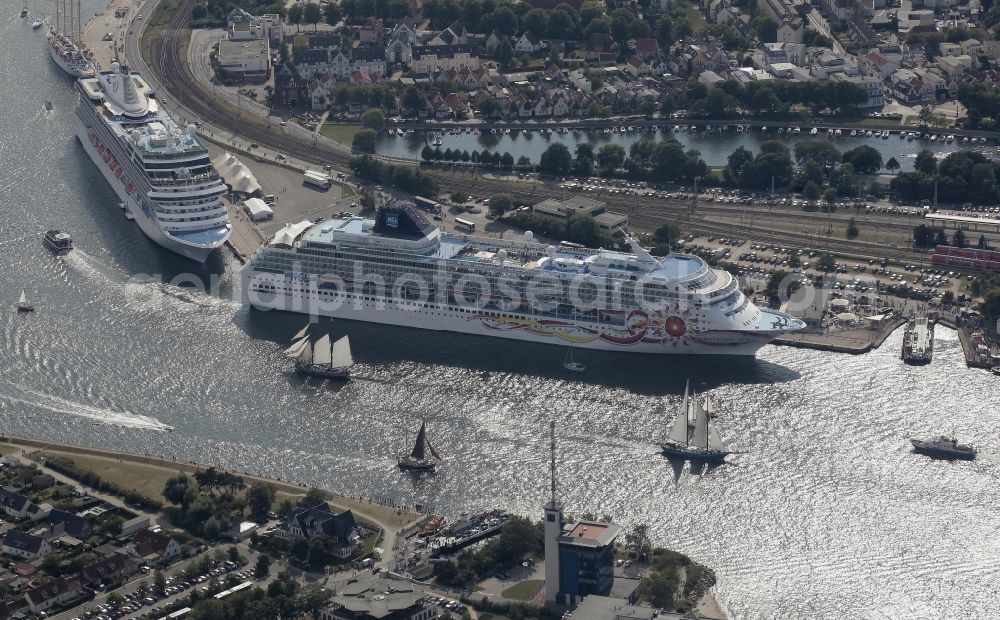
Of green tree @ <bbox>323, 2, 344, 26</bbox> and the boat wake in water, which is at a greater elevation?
green tree @ <bbox>323, 2, 344, 26</bbox>

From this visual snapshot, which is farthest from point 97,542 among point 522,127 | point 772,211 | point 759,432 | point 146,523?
point 522,127

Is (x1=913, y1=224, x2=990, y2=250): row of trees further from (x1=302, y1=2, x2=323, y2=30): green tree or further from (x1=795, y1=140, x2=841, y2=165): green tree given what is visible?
(x1=302, y1=2, x2=323, y2=30): green tree

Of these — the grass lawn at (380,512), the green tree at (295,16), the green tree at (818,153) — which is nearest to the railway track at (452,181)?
the green tree at (295,16)

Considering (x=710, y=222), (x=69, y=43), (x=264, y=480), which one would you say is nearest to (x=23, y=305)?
(x=264, y=480)

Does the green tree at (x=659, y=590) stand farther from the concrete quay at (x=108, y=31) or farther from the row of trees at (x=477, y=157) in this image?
the concrete quay at (x=108, y=31)

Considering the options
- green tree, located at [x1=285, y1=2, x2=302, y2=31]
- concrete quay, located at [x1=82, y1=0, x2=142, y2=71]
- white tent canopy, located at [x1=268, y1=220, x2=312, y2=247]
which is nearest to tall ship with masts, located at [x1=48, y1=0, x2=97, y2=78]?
concrete quay, located at [x1=82, y1=0, x2=142, y2=71]

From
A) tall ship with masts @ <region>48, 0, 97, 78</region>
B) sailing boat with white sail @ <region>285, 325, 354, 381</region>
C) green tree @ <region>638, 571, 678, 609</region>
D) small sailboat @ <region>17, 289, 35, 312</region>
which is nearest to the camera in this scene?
green tree @ <region>638, 571, 678, 609</region>

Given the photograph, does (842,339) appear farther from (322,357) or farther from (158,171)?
(158,171)
